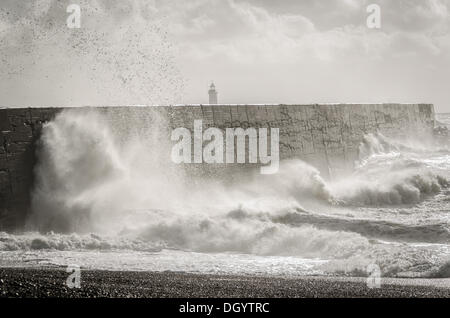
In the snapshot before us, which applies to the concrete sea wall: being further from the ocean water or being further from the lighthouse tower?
the lighthouse tower

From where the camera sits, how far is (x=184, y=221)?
11695 millimetres

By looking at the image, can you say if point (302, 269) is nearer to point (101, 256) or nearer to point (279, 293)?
point (279, 293)

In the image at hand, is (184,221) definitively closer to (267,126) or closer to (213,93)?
(267,126)

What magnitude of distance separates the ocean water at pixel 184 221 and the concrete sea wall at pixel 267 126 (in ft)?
0.85

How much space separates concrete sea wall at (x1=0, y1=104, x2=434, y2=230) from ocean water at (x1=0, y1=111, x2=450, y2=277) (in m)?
0.26

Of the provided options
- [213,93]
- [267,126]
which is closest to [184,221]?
[267,126]

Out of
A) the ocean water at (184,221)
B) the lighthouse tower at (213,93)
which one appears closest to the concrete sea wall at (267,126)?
the ocean water at (184,221)

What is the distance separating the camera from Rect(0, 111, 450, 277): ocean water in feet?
30.8

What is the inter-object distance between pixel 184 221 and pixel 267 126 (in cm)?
507

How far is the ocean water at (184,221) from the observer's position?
9.38 m

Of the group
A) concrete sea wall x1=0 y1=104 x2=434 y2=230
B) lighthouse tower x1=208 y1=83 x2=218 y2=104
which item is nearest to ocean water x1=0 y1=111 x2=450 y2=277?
concrete sea wall x1=0 y1=104 x2=434 y2=230

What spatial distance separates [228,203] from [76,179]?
117 inches
